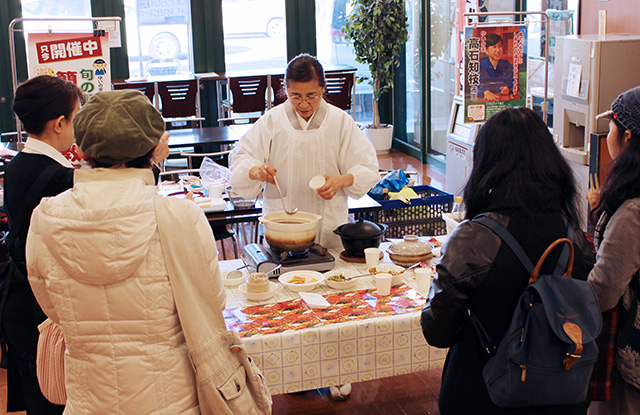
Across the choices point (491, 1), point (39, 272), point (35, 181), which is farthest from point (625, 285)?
point (491, 1)

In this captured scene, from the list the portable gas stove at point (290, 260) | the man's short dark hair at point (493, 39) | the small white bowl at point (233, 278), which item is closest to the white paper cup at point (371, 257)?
the portable gas stove at point (290, 260)

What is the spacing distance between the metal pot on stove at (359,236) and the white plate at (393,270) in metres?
0.15

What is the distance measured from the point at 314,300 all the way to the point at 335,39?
7.48 meters

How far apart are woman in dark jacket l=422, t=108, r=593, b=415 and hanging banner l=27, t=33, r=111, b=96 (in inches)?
130

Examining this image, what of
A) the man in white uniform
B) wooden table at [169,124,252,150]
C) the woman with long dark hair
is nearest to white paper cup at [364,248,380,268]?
the man in white uniform

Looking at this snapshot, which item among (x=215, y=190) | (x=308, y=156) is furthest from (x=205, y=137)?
(x=308, y=156)

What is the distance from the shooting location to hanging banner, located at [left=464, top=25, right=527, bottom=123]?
496cm

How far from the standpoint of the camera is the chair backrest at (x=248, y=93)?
318 inches

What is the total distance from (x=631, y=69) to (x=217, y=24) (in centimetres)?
598

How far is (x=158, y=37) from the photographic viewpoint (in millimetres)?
8953

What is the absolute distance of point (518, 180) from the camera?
1758 millimetres

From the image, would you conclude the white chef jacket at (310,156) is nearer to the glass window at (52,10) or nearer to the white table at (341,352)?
the white table at (341,352)

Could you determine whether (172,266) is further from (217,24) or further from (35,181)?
(217,24)

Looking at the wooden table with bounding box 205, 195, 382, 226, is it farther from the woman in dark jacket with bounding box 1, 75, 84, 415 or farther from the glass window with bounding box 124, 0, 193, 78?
the glass window with bounding box 124, 0, 193, 78
